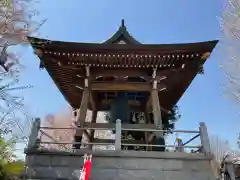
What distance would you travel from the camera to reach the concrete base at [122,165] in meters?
7.58

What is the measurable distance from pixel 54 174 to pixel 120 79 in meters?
4.63

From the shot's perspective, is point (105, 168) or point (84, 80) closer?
point (105, 168)

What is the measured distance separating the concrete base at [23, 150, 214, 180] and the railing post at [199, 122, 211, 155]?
0.22m

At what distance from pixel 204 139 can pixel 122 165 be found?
2.78 meters

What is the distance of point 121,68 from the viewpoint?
1049 centimetres

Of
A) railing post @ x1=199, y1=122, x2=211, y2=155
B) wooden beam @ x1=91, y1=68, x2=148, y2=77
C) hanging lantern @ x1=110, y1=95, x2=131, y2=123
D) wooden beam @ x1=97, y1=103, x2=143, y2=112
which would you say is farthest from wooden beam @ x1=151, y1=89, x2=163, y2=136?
wooden beam @ x1=97, y1=103, x2=143, y2=112

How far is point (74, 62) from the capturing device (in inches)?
399

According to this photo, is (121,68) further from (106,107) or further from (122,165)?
(122,165)

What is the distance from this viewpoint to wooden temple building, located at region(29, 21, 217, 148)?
940 cm

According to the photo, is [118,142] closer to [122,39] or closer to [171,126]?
[122,39]

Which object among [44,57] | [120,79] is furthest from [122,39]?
[44,57]

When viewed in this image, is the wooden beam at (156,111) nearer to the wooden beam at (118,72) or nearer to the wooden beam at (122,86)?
the wooden beam at (122,86)

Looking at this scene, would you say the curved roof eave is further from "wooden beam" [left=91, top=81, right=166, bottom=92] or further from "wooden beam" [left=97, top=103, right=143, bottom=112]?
"wooden beam" [left=97, top=103, right=143, bottom=112]

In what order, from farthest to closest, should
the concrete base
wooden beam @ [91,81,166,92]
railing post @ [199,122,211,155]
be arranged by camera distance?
1. wooden beam @ [91,81,166,92]
2. railing post @ [199,122,211,155]
3. the concrete base
